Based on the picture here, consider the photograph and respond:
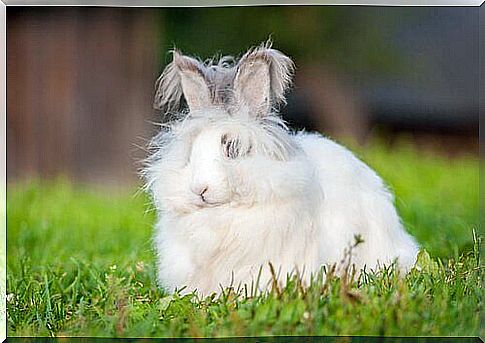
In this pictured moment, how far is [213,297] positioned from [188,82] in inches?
27.6

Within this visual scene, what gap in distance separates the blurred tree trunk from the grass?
103 mm

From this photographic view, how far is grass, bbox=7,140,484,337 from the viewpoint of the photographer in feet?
8.09

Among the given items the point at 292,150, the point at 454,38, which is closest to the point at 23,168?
the point at 292,150

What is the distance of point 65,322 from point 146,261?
34cm

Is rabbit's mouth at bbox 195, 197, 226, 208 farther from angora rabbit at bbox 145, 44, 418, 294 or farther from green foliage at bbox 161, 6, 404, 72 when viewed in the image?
green foliage at bbox 161, 6, 404, 72

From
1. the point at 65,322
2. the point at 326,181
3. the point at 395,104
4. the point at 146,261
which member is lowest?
the point at 65,322

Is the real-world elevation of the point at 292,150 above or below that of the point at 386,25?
below

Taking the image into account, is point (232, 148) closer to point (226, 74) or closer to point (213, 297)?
point (226, 74)

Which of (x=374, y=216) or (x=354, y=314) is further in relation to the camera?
(x=374, y=216)

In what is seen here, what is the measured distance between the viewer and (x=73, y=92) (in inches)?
108

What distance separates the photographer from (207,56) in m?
2.71

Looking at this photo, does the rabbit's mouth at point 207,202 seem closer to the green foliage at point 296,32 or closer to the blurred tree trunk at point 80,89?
the blurred tree trunk at point 80,89

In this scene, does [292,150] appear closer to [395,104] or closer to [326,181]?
[326,181]

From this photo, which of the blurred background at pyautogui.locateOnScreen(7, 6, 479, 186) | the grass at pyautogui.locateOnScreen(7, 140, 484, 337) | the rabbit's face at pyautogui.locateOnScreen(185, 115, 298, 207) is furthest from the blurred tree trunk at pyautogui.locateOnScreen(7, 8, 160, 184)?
the rabbit's face at pyautogui.locateOnScreen(185, 115, 298, 207)
